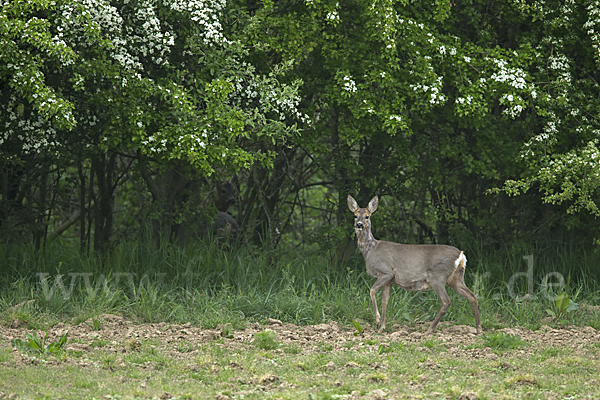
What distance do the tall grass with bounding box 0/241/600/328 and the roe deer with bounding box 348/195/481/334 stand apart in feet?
2.06

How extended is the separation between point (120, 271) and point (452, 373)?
217 inches

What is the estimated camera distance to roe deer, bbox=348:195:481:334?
8.80 m

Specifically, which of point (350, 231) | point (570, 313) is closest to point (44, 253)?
point (350, 231)

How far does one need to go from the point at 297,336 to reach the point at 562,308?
11.9 ft

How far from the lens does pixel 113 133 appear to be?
32.7ft

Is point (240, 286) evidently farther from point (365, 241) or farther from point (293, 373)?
point (293, 373)

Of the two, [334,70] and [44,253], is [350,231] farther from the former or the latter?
[44,253]

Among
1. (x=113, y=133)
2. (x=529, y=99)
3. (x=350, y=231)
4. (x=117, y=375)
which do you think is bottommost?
(x=117, y=375)

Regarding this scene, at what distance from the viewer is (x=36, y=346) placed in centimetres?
718

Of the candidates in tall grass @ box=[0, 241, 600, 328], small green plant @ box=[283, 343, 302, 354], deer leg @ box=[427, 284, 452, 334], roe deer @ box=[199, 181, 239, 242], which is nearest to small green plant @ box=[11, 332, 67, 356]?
tall grass @ box=[0, 241, 600, 328]

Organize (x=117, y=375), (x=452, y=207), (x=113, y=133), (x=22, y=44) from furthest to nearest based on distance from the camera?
(x=452, y=207), (x=113, y=133), (x=22, y=44), (x=117, y=375)

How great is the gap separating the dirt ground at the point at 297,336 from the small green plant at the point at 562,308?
352 mm

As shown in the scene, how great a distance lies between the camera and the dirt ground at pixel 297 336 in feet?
25.7

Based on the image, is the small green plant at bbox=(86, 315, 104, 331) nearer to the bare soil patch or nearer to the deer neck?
the bare soil patch
